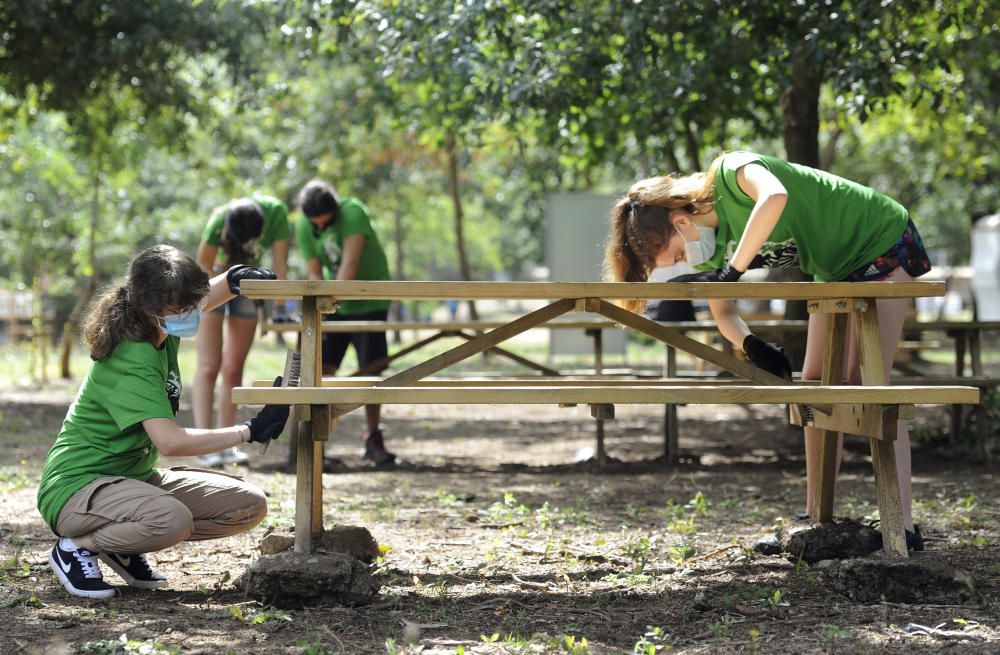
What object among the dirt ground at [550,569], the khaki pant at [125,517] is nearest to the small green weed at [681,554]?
the dirt ground at [550,569]

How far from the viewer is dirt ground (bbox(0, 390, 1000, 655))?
118 inches

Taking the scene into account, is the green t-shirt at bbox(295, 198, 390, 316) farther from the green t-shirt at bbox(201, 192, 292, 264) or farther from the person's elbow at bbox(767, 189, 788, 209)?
the person's elbow at bbox(767, 189, 788, 209)

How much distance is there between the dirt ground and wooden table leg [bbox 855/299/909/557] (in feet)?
0.45

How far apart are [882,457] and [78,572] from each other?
2.61 meters

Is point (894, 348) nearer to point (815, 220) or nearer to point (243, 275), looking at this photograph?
point (815, 220)

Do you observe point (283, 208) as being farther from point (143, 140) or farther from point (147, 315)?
point (143, 140)

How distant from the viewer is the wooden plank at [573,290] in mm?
3266

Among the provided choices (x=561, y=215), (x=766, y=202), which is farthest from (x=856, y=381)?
(x=561, y=215)

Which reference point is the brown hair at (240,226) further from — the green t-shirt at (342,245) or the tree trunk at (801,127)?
the tree trunk at (801,127)

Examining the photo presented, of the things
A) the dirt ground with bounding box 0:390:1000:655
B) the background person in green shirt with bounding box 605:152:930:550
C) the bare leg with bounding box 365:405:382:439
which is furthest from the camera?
the bare leg with bounding box 365:405:382:439

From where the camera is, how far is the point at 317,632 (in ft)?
10.1

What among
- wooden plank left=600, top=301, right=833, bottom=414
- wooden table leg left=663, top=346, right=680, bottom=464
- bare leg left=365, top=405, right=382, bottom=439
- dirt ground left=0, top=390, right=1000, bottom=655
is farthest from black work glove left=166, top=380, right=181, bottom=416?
wooden table leg left=663, top=346, right=680, bottom=464

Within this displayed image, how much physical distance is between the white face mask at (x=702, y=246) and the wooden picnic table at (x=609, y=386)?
278 mm

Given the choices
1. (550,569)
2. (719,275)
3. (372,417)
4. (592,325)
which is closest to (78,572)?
(550,569)
